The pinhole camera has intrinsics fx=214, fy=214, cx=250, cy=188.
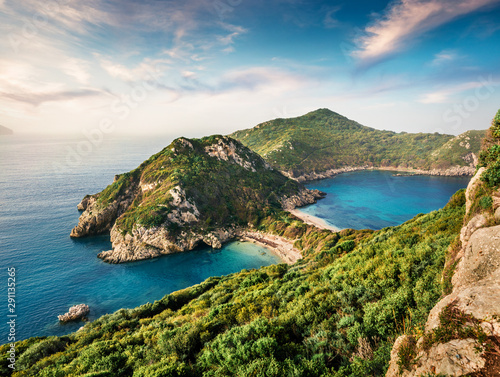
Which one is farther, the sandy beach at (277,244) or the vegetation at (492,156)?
the sandy beach at (277,244)

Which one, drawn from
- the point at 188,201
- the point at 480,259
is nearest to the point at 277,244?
the point at 188,201

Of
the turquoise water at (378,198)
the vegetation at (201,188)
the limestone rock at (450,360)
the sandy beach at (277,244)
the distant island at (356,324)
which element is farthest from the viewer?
the turquoise water at (378,198)

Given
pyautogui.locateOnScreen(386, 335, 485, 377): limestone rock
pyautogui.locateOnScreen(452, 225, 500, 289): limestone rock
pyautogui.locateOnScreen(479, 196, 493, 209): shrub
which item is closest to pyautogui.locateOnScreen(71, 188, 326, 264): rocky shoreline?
pyautogui.locateOnScreen(479, 196, 493, 209): shrub

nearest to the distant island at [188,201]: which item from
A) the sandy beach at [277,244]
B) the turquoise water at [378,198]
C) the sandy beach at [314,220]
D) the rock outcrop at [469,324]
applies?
the sandy beach at [277,244]

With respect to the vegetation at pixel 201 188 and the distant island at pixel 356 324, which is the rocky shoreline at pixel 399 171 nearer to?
the vegetation at pixel 201 188

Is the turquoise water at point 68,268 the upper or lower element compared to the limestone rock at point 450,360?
lower

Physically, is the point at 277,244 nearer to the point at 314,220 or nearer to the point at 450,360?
the point at 314,220
